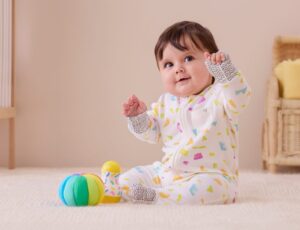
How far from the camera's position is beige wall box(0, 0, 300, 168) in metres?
2.41

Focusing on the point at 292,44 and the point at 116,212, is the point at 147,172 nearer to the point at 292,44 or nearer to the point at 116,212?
the point at 116,212

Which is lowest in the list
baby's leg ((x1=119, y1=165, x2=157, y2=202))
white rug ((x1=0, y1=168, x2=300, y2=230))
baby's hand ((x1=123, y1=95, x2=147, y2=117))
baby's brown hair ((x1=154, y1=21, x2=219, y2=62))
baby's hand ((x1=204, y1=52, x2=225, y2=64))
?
white rug ((x1=0, y1=168, x2=300, y2=230))

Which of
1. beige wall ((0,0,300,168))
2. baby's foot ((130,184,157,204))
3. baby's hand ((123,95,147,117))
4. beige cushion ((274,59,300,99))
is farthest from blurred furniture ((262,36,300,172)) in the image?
Answer: baby's foot ((130,184,157,204))

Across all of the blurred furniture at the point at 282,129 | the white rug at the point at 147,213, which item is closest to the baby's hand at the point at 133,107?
the white rug at the point at 147,213

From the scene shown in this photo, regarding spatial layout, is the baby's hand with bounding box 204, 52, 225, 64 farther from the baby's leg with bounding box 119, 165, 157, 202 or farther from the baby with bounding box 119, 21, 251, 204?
the baby's leg with bounding box 119, 165, 157, 202

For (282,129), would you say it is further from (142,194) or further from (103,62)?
(142,194)

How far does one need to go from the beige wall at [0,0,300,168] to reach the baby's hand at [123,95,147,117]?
3.24 feet

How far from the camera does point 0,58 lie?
7.16 feet

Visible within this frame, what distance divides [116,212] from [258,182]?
78 cm

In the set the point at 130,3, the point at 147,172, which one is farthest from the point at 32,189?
the point at 130,3

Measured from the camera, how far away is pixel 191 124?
4.55 ft

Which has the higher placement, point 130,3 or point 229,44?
point 130,3

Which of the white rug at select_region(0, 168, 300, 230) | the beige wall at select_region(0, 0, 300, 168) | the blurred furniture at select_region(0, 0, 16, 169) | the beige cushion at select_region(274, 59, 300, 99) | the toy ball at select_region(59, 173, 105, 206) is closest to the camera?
the white rug at select_region(0, 168, 300, 230)

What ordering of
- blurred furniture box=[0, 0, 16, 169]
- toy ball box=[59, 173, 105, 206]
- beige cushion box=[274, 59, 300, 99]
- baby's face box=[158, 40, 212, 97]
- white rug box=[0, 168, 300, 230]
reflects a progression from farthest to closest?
1. blurred furniture box=[0, 0, 16, 169]
2. beige cushion box=[274, 59, 300, 99]
3. baby's face box=[158, 40, 212, 97]
4. toy ball box=[59, 173, 105, 206]
5. white rug box=[0, 168, 300, 230]
